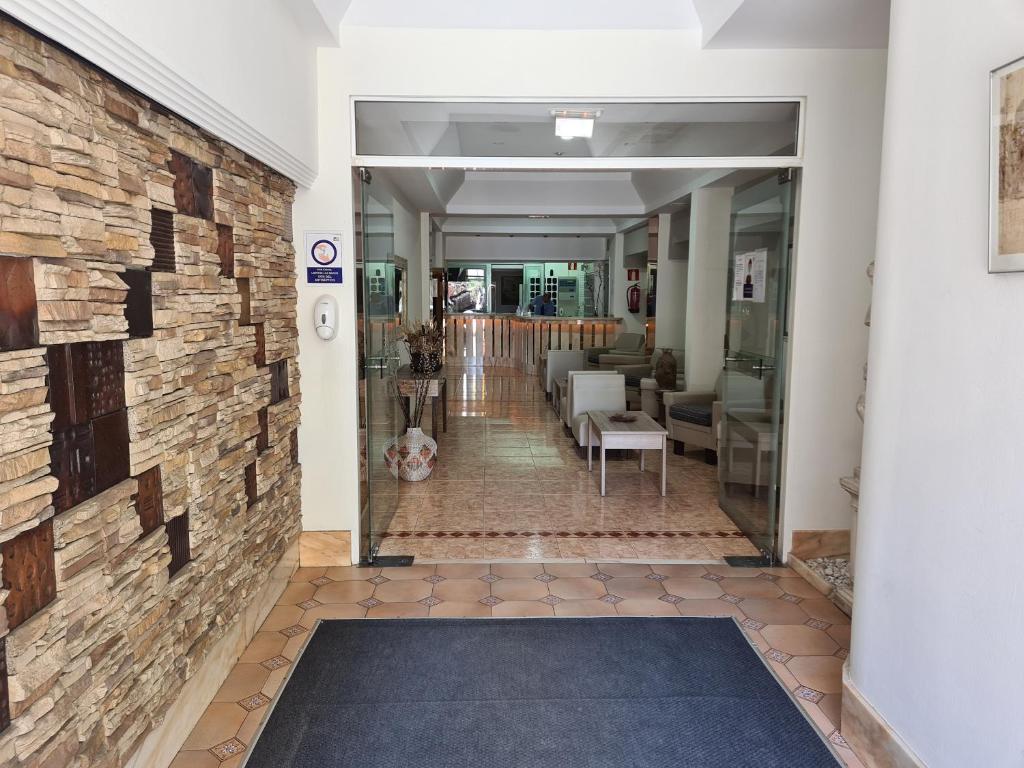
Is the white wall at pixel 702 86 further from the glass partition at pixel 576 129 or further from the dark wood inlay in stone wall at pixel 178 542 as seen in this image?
the dark wood inlay in stone wall at pixel 178 542

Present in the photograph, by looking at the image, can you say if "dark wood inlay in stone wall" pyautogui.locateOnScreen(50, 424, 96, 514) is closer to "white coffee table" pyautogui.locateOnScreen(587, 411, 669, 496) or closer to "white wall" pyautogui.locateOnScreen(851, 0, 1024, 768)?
"white wall" pyautogui.locateOnScreen(851, 0, 1024, 768)

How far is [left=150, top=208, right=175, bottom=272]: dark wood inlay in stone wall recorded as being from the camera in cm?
208

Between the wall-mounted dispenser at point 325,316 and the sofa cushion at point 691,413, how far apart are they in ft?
11.9

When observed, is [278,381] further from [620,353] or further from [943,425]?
[620,353]

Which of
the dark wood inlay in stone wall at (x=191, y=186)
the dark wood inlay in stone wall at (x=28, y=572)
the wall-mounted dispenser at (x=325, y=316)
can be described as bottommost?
the dark wood inlay in stone wall at (x=28, y=572)

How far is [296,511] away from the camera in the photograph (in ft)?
12.1

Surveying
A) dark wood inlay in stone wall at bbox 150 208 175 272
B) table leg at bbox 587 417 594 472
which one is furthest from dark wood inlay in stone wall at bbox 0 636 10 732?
table leg at bbox 587 417 594 472

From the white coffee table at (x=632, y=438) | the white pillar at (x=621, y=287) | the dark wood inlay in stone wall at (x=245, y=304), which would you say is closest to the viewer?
the dark wood inlay in stone wall at (x=245, y=304)

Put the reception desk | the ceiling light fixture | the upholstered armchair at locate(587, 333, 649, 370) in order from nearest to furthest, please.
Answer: the ceiling light fixture < the upholstered armchair at locate(587, 333, 649, 370) < the reception desk

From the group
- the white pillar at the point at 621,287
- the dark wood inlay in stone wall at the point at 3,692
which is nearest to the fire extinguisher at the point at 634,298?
the white pillar at the point at 621,287

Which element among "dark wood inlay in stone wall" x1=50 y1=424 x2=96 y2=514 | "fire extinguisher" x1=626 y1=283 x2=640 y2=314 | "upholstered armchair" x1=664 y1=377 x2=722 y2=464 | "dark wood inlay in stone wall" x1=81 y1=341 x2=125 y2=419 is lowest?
"upholstered armchair" x1=664 y1=377 x2=722 y2=464

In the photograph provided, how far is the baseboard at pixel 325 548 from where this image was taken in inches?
149

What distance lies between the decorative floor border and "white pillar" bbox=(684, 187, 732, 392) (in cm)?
312

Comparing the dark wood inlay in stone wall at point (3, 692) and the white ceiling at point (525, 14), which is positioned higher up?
the white ceiling at point (525, 14)
